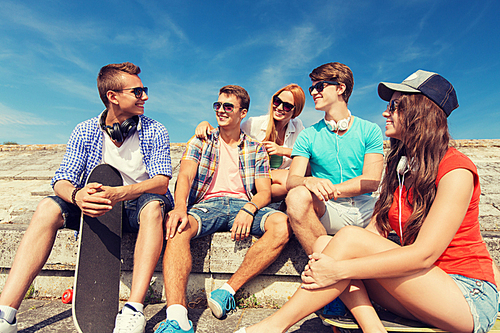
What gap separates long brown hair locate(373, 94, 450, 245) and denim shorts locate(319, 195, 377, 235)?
2.64ft

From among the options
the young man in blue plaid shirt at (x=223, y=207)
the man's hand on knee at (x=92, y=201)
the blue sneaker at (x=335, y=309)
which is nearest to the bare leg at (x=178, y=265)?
the young man in blue plaid shirt at (x=223, y=207)

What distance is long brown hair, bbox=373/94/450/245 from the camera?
1.73 metres

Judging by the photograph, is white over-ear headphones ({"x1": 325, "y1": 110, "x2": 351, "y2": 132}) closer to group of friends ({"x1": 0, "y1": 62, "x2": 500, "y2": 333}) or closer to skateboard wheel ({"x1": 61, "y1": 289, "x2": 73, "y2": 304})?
group of friends ({"x1": 0, "y1": 62, "x2": 500, "y2": 333})

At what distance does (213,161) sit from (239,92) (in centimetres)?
88

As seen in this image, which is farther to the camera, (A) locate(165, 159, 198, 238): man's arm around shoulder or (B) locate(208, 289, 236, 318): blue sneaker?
(A) locate(165, 159, 198, 238): man's arm around shoulder

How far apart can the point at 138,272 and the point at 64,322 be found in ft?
2.50

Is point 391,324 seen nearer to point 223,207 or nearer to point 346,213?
point 346,213

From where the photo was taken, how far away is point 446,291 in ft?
5.04

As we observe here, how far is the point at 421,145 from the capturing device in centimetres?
180

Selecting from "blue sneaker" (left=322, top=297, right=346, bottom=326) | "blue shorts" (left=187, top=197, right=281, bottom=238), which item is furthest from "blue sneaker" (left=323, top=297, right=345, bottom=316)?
"blue shorts" (left=187, top=197, right=281, bottom=238)

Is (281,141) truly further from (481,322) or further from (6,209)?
(6,209)

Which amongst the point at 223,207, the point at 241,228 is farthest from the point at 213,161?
the point at 241,228

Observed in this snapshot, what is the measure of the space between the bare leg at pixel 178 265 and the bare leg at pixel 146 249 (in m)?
0.10

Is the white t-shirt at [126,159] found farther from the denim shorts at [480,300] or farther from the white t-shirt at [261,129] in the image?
the denim shorts at [480,300]
